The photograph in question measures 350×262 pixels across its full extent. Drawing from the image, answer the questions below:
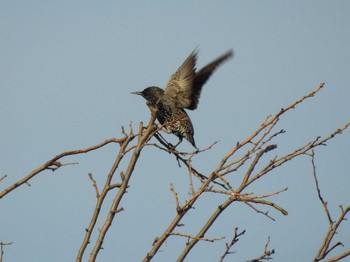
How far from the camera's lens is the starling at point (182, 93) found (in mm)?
9727

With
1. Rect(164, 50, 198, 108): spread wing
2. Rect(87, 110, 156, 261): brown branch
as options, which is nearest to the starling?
Rect(164, 50, 198, 108): spread wing

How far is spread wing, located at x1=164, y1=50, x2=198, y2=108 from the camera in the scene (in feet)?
33.1

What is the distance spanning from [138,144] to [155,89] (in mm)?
6781

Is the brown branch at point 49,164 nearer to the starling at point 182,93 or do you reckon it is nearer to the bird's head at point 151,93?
the starling at point 182,93

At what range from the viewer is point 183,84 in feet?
33.7

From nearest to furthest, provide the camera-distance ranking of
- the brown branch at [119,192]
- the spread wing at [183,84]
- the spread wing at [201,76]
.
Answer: the brown branch at [119,192], the spread wing at [201,76], the spread wing at [183,84]

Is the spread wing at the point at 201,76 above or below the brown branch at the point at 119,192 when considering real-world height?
above

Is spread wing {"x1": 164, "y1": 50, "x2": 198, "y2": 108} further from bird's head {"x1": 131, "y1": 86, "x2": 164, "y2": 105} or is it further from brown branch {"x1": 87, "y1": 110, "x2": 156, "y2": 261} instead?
brown branch {"x1": 87, "y1": 110, "x2": 156, "y2": 261}

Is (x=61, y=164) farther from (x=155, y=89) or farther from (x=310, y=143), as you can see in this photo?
(x=155, y=89)

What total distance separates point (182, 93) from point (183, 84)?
6.4 inches

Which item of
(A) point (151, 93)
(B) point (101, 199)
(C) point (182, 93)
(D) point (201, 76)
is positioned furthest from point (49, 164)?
(A) point (151, 93)

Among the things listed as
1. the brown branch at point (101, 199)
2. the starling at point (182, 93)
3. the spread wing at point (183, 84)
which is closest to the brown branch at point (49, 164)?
the brown branch at point (101, 199)

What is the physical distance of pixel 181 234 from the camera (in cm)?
360

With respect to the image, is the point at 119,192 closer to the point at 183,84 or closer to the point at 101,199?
the point at 101,199
